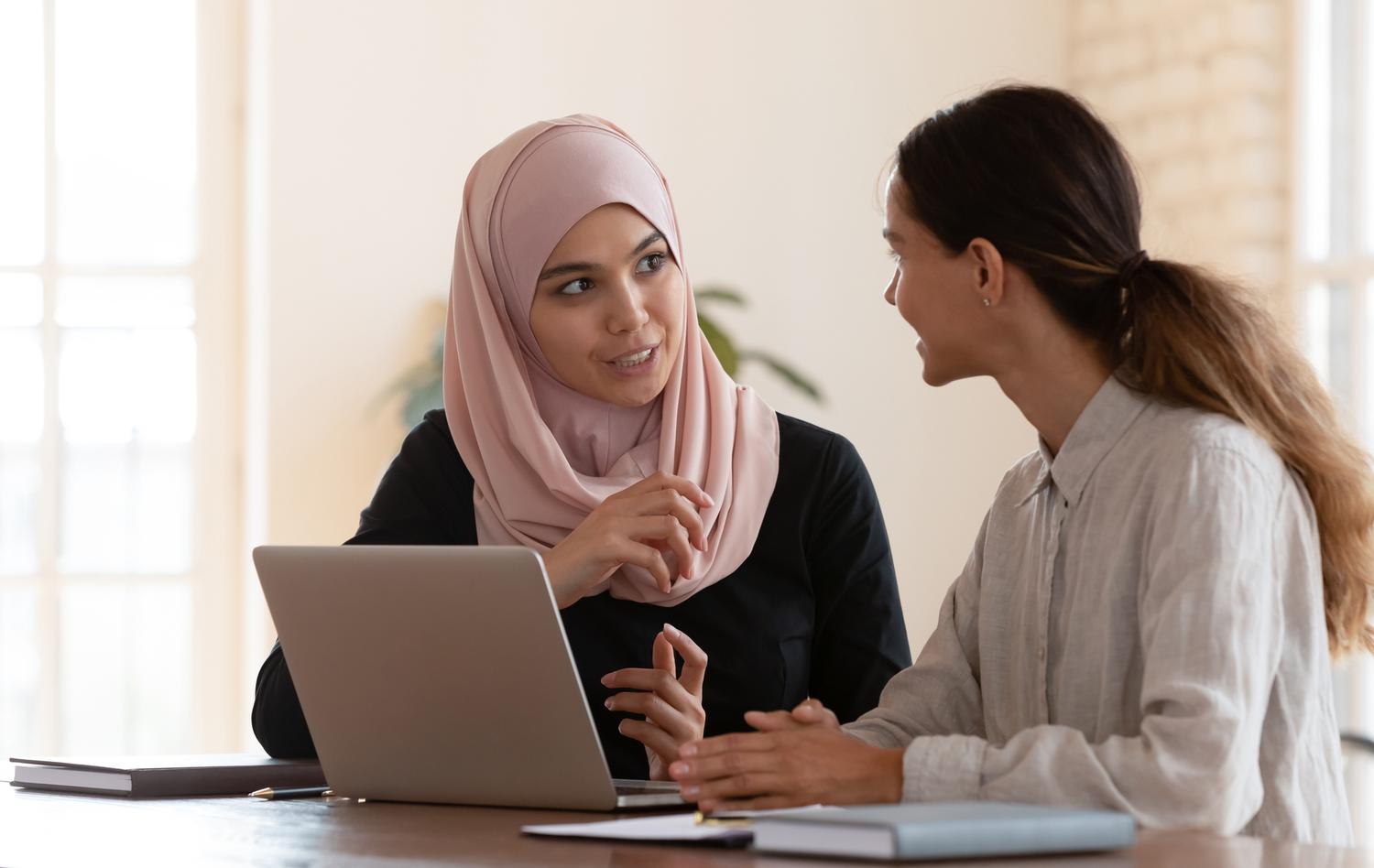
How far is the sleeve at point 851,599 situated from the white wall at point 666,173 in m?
2.58

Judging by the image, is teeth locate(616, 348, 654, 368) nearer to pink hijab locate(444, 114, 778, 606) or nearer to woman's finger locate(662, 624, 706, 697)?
pink hijab locate(444, 114, 778, 606)

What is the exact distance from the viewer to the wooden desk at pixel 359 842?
3.70 ft

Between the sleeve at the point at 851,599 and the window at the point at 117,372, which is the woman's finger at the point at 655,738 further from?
the window at the point at 117,372

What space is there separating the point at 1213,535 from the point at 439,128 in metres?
3.50

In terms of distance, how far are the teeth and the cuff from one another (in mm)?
775

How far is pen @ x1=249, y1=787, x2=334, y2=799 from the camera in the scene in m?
1.66

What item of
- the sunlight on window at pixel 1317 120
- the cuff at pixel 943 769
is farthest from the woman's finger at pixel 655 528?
the sunlight on window at pixel 1317 120

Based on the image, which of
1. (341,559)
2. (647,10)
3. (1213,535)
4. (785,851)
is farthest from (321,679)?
(647,10)

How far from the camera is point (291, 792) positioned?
5.51 feet

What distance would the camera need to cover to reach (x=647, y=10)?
4.74m

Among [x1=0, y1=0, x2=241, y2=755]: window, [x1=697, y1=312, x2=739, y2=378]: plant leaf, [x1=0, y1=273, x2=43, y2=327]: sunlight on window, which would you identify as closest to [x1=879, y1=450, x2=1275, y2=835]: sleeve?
[x1=697, y1=312, x2=739, y2=378]: plant leaf

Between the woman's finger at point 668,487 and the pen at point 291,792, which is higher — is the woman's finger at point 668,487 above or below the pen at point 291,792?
above

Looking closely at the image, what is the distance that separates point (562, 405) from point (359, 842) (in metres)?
0.94

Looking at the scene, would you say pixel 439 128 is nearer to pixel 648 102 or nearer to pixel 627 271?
pixel 648 102
